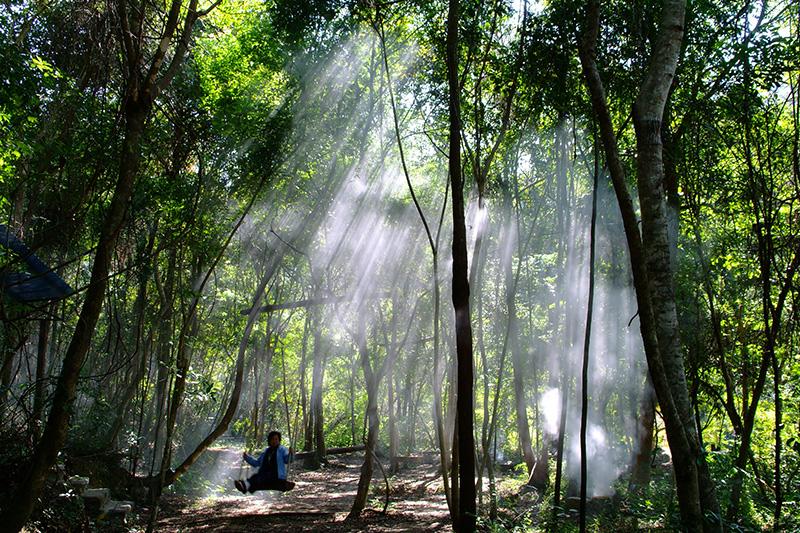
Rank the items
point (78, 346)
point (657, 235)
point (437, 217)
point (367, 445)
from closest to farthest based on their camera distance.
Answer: point (657, 235), point (78, 346), point (367, 445), point (437, 217)

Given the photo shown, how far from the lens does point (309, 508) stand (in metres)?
12.2

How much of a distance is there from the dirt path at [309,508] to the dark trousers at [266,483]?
663 mm

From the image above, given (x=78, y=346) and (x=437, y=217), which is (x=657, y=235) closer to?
(x=78, y=346)

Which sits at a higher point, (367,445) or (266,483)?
(367,445)

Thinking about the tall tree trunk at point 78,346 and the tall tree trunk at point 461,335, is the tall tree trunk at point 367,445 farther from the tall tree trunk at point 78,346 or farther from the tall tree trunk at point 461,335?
the tall tree trunk at point 78,346

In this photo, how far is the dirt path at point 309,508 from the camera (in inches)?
390

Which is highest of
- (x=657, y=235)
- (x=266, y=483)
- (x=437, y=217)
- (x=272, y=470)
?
(x=437, y=217)

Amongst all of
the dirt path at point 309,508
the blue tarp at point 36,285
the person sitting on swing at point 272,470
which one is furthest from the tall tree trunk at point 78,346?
the dirt path at point 309,508

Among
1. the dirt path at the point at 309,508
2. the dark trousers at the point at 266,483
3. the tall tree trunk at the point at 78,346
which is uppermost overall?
the tall tree trunk at the point at 78,346

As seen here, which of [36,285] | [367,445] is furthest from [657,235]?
[36,285]

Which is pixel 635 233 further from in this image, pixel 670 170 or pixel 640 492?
pixel 640 492

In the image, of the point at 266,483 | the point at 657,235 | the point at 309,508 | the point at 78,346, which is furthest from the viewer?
the point at 309,508

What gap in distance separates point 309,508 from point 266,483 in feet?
9.52

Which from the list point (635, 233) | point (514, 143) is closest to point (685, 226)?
point (514, 143)
